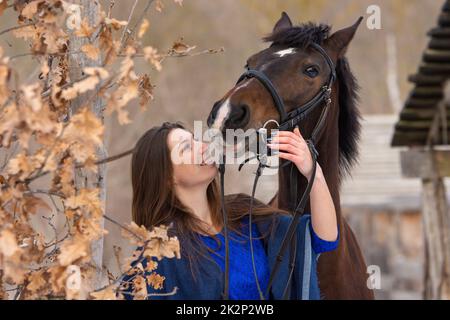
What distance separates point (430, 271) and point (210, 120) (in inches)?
228

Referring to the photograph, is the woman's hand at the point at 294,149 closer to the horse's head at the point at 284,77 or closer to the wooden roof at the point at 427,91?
the horse's head at the point at 284,77

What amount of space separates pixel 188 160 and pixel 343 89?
1.20 meters

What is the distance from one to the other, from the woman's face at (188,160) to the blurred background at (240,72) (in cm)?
660

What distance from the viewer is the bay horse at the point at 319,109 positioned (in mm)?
3491

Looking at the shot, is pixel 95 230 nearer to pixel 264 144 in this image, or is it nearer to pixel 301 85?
pixel 264 144

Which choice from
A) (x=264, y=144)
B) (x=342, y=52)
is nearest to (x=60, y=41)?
(x=264, y=144)

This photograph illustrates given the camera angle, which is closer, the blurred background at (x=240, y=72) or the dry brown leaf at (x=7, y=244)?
the dry brown leaf at (x=7, y=244)

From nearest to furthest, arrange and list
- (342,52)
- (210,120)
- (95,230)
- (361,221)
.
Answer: (95,230)
(210,120)
(342,52)
(361,221)

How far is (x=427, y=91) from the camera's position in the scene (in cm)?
771

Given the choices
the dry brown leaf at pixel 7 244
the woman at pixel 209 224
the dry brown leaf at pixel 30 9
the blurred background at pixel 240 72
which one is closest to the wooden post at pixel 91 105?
the woman at pixel 209 224

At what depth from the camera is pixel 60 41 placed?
3098 mm

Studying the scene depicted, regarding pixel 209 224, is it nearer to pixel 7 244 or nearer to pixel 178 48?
pixel 178 48

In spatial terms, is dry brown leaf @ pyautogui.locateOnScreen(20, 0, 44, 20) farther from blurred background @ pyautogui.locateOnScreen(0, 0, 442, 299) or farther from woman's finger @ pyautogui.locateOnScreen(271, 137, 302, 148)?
blurred background @ pyautogui.locateOnScreen(0, 0, 442, 299)

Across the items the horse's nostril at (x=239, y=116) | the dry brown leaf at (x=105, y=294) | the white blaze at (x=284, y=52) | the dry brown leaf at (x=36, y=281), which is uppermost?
the white blaze at (x=284, y=52)
